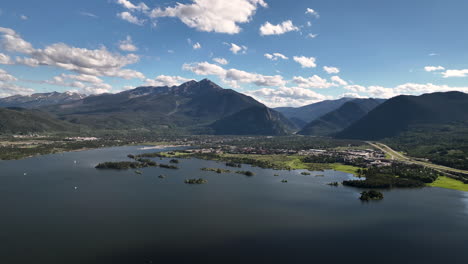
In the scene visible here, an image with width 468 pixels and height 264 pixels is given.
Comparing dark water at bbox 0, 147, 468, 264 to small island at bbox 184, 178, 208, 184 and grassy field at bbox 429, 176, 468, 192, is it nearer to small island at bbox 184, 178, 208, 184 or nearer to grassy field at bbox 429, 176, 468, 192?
small island at bbox 184, 178, 208, 184

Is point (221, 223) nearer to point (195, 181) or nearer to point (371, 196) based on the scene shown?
point (195, 181)

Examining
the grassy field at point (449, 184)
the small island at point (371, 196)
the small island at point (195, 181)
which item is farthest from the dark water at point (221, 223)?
the grassy field at point (449, 184)

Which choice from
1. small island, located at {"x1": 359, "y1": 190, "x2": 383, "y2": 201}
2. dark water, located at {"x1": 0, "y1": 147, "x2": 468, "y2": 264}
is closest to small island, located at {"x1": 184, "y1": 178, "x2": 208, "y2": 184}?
dark water, located at {"x1": 0, "y1": 147, "x2": 468, "y2": 264}

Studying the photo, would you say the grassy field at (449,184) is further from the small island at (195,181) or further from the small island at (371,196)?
the small island at (195,181)

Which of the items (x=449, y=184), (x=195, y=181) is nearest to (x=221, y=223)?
(x=195, y=181)

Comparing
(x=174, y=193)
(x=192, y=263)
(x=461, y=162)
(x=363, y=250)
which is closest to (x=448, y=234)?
(x=363, y=250)
